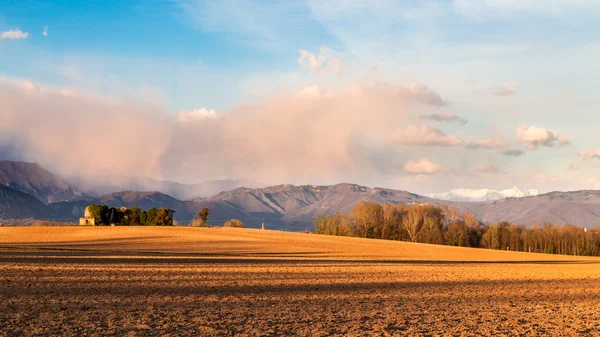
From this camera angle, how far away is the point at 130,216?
97.2 metres

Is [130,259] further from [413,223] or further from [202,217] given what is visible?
[413,223]

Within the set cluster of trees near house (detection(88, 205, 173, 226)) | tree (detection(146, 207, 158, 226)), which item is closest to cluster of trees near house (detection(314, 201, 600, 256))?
cluster of trees near house (detection(88, 205, 173, 226))

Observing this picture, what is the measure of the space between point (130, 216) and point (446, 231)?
210ft

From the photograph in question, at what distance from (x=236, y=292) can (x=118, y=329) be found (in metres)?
8.28

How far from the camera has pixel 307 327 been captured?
14977 millimetres

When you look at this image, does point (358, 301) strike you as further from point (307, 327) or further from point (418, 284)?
point (418, 284)

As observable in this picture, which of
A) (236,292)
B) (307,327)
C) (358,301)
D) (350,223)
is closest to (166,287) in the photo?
(236,292)

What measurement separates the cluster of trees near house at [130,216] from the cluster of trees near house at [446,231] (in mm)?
37039

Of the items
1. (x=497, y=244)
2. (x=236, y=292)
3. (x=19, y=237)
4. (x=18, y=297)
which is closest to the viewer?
(x=18, y=297)

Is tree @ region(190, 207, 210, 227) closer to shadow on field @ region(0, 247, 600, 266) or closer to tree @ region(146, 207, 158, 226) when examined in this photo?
tree @ region(146, 207, 158, 226)

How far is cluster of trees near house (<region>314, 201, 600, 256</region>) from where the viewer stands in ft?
369

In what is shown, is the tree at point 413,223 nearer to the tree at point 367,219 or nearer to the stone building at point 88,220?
the tree at point 367,219

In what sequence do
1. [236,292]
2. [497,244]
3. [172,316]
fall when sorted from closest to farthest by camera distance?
[172,316]
[236,292]
[497,244]

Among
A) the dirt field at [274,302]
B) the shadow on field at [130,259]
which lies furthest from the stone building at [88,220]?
the dirt field at [274,302]
